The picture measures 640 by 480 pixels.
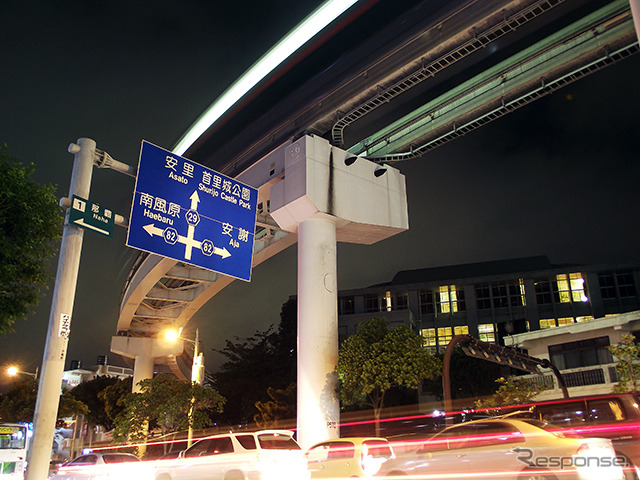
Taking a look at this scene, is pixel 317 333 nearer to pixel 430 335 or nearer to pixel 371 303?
pixel 430 335

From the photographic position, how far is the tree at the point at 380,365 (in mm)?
17766

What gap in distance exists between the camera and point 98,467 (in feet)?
52.4

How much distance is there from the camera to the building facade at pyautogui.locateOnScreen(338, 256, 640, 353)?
53969 millimetres

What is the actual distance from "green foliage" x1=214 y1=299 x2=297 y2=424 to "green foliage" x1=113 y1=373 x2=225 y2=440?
59.5 feet

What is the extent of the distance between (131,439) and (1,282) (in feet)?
66.3

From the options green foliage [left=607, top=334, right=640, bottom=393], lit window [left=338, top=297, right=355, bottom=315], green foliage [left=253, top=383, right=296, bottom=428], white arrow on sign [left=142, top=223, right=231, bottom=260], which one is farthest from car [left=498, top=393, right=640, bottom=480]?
lit window [left=338, top=297, right=355, bottom=315]

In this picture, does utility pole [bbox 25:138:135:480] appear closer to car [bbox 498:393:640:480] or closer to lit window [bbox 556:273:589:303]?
car [bbox 498:393:640:480]

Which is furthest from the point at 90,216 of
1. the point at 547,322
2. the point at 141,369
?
the point at 547,322

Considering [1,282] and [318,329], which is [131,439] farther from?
[1,282]

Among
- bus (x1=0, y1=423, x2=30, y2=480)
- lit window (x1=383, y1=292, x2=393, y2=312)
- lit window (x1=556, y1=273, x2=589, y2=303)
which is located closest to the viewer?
bus (x1=0, y1=423, x2=30, y2=480)

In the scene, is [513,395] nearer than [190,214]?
No

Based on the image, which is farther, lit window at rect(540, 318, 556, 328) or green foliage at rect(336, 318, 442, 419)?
lit window at rect(540, 318, 556, 328)

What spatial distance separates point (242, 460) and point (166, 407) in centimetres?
1623

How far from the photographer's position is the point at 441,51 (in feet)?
55.7
